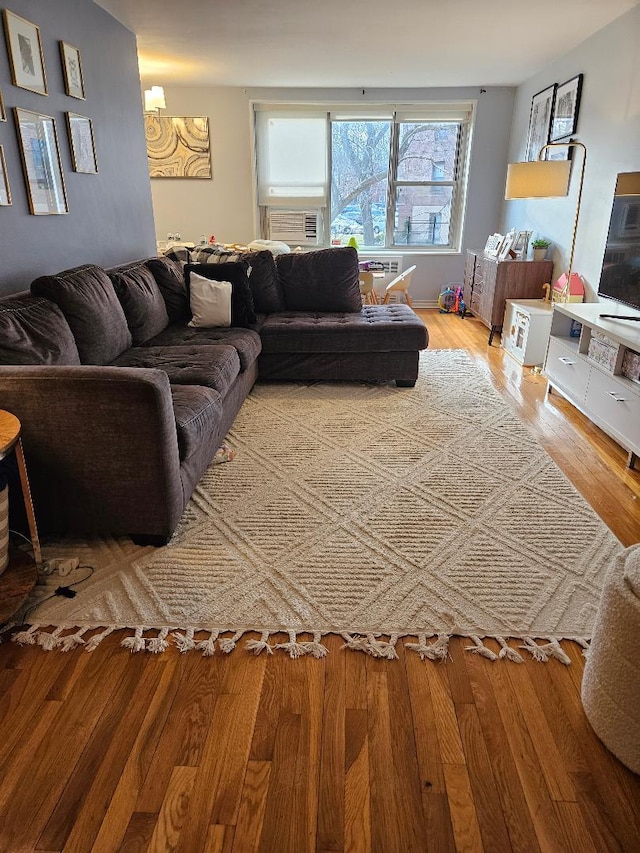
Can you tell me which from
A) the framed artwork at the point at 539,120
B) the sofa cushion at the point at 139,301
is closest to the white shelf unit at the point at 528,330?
the framed artwork at the point at 539,120

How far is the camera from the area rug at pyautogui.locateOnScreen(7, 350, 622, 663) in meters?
1.75

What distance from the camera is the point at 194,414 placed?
2.29 metres

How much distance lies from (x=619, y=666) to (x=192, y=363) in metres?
2.21

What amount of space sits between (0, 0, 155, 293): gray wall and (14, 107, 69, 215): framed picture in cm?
4

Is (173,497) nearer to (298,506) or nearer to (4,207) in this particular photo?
(298,506)

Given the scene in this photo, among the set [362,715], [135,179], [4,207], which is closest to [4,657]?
[362,715]

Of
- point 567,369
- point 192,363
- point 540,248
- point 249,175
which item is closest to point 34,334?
point 192,363

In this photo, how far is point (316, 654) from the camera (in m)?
1.66

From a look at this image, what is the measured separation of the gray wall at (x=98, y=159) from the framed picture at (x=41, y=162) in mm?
42

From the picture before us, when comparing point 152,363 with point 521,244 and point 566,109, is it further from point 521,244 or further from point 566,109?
point 566,109

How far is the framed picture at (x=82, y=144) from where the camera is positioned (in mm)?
3344

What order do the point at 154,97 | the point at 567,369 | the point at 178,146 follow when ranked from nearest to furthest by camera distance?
1. the point at 567,369
2. the point at 154,97
3. the point at 178,146

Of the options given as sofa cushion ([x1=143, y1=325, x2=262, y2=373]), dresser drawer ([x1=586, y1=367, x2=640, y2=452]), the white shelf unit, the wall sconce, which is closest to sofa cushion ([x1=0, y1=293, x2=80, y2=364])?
sofa cushion ([x1=143, y1=325, x2=262, y2=373])

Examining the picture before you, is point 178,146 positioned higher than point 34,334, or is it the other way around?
point 178,146
